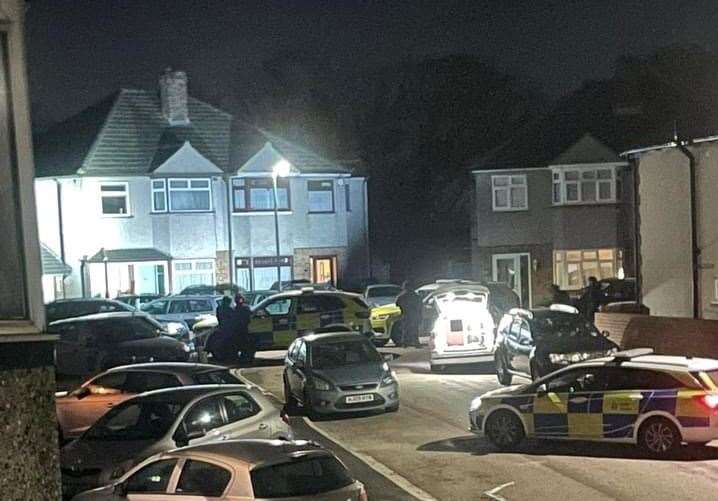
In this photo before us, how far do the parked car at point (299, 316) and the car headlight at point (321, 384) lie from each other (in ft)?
28.2

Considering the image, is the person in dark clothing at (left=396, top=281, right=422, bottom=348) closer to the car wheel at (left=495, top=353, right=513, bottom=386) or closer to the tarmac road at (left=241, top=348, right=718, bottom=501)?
the car wheel at (left=495, top=353, right=513, bottom=386)

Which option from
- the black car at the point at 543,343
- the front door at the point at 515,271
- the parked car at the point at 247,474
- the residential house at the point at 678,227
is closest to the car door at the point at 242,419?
the parked car at the point at 247,474

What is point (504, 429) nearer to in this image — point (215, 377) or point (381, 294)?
point (215, 377)

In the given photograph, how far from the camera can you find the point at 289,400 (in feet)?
66.0

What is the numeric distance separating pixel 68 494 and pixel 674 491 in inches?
263

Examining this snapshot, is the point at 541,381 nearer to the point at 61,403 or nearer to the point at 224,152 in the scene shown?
the point at 61,403

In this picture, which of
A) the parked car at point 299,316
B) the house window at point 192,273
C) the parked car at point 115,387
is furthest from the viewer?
the house window at point 192,273

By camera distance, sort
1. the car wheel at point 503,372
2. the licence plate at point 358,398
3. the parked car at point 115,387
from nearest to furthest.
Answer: the parked car at point 115,387 → the licence plate at point 358,398 → the car wheel at point 503,372

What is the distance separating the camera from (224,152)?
146 feet

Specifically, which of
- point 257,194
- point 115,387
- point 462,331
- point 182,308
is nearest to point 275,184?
point 257,194

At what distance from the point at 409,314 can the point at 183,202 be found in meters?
15.9

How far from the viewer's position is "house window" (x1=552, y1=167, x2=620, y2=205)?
41781 mm

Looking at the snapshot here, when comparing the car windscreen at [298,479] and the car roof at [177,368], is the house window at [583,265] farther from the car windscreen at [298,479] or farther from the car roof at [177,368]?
the car windscreen at [298,479]

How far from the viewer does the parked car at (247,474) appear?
8.38 metres
